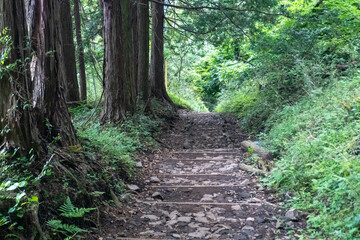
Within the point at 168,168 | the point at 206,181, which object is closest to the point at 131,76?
the point at 168,168

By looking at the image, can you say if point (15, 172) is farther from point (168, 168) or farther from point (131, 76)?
point (131, 76)

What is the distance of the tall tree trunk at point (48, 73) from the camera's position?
4.12 m

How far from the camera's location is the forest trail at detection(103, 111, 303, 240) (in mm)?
3998

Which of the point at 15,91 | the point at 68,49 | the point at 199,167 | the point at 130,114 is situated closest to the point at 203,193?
the point at 199,167

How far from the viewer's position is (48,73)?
432cm

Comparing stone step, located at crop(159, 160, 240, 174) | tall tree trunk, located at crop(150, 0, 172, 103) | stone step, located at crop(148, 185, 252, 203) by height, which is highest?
tall tree trunk, located at crop(150, 0, 172, 103)

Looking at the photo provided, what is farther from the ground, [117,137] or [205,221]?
[117,137]

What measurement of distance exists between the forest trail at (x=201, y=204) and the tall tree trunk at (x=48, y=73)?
1533 mm

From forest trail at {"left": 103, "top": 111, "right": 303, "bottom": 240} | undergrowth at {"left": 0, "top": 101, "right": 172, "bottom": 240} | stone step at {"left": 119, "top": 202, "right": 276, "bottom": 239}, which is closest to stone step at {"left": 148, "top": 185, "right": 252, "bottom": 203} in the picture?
forest trail at {"left": 103, "top": 111, "right": 303, "bottom": 240}

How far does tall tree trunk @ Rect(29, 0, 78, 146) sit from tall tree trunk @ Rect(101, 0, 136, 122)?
3.46 meters

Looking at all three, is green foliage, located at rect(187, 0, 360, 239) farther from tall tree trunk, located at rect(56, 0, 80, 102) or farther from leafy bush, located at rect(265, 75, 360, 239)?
tall tree trunk, located at rect(56, 0, 80, 102)

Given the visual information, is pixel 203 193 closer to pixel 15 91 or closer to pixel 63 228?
→ pixel 63 228

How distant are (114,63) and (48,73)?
3.78m

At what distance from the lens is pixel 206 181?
19.9 ft
